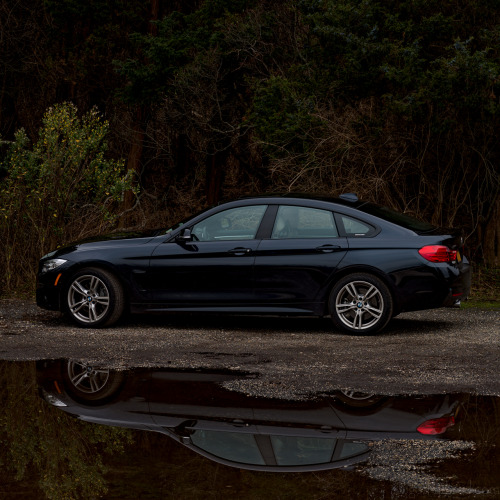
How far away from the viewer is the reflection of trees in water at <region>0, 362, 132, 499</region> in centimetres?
500

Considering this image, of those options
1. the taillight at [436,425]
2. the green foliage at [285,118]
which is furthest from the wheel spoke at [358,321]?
the green foliage at [285,118]

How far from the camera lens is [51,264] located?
1127 centimetres

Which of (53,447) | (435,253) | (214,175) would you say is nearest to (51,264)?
(435,253)

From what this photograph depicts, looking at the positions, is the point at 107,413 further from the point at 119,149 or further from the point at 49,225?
the point at 119,149

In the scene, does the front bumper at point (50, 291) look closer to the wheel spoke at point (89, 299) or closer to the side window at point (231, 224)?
the wheel spoke at point (89, 299)

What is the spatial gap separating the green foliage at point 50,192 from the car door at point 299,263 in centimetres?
550

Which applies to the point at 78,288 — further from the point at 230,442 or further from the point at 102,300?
the point at 230,442

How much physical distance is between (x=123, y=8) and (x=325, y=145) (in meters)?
16.7

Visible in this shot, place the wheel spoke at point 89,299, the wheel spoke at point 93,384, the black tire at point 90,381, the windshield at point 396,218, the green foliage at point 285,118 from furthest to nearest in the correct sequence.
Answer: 1. the green foliage at point 285,118
2. the wheel spoke at point 89,299
3. the windshield at point 396,218
4. the wheel spoke at point 93,384
5. the black tire at point 90,381

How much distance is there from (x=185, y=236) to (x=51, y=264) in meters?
1.73

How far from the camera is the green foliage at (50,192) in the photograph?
15.0 m

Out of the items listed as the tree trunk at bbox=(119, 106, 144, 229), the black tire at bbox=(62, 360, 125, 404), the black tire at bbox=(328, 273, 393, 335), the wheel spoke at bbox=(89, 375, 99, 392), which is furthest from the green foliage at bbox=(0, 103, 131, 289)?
the tree trunk at bbox=(119, 106, 144, 229)

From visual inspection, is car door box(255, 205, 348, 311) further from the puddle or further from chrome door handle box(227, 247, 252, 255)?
the puddle

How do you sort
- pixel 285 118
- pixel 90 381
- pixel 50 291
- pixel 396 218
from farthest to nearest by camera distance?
pixel 285 118, pixel 50 291, pixel 396 218, pixel 90 381
